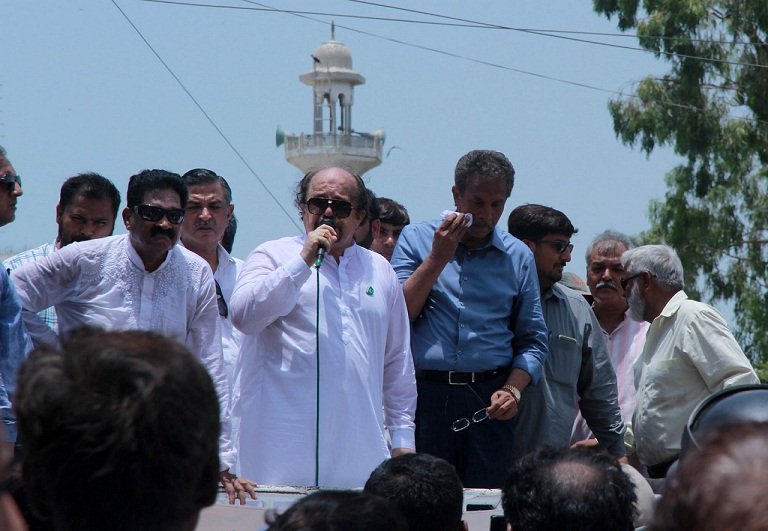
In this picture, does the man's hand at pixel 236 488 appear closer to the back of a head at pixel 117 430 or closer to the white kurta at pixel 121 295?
the white kurta at pixel 121 295

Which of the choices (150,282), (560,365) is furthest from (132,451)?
(560,365)

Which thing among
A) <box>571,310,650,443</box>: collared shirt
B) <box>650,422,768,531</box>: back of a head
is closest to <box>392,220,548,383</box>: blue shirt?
<box>571,310,650,443</box>: collared shirt

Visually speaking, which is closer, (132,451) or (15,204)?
(132,451)

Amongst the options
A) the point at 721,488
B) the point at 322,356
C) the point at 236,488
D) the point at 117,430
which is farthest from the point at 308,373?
the point at 721,488

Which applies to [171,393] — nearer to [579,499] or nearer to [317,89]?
[579,499]

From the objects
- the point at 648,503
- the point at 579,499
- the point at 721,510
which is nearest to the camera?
the point at 721,510

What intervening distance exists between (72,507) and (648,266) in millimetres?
5132

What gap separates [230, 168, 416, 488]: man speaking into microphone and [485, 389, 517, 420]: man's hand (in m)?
0.41

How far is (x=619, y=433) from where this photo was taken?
695cm

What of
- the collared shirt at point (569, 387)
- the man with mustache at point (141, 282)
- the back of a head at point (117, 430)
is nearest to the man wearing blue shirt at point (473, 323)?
the collared shirt at point (569, 387)

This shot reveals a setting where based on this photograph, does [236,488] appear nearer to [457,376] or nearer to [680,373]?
[457,376]

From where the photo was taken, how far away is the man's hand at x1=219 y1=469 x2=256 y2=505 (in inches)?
191

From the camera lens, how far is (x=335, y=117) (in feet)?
198

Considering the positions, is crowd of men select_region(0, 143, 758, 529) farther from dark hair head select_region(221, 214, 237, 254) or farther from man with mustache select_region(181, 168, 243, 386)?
dark hair head select_region(221, 214, 237, 254)
